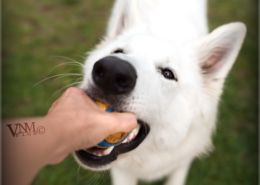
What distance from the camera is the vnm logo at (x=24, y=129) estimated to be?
142cm

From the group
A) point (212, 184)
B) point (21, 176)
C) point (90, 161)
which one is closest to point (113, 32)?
point (90, 161)

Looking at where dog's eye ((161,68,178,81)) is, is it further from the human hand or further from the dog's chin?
the human hand

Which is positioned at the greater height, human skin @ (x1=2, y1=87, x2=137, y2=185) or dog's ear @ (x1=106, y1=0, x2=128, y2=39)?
dog's ear @ (x1=106, y1=0, x2=128, y2=39)

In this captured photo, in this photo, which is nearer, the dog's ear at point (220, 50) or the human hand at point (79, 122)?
the human hand at point (79, 122)

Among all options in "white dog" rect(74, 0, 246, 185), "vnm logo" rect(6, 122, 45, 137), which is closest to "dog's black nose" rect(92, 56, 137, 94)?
"white dog" rect(74, 0, 246, 185)

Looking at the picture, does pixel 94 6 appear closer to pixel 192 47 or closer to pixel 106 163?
pixel 192 47

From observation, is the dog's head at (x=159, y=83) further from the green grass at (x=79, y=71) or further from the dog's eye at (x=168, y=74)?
the green grass at (x=79, y=71)

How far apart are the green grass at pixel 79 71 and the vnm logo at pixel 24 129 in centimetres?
141

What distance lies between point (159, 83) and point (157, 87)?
0.20 feet

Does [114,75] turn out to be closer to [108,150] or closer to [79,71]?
[108,150]

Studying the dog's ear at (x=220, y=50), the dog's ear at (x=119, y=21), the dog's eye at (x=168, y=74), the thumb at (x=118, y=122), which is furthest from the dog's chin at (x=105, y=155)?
the dog's ear at (x=119, y=21)

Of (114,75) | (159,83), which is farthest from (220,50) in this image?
(114,75)

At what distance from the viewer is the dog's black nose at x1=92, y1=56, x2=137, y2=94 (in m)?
1.72

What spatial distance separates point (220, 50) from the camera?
2.56 metres
